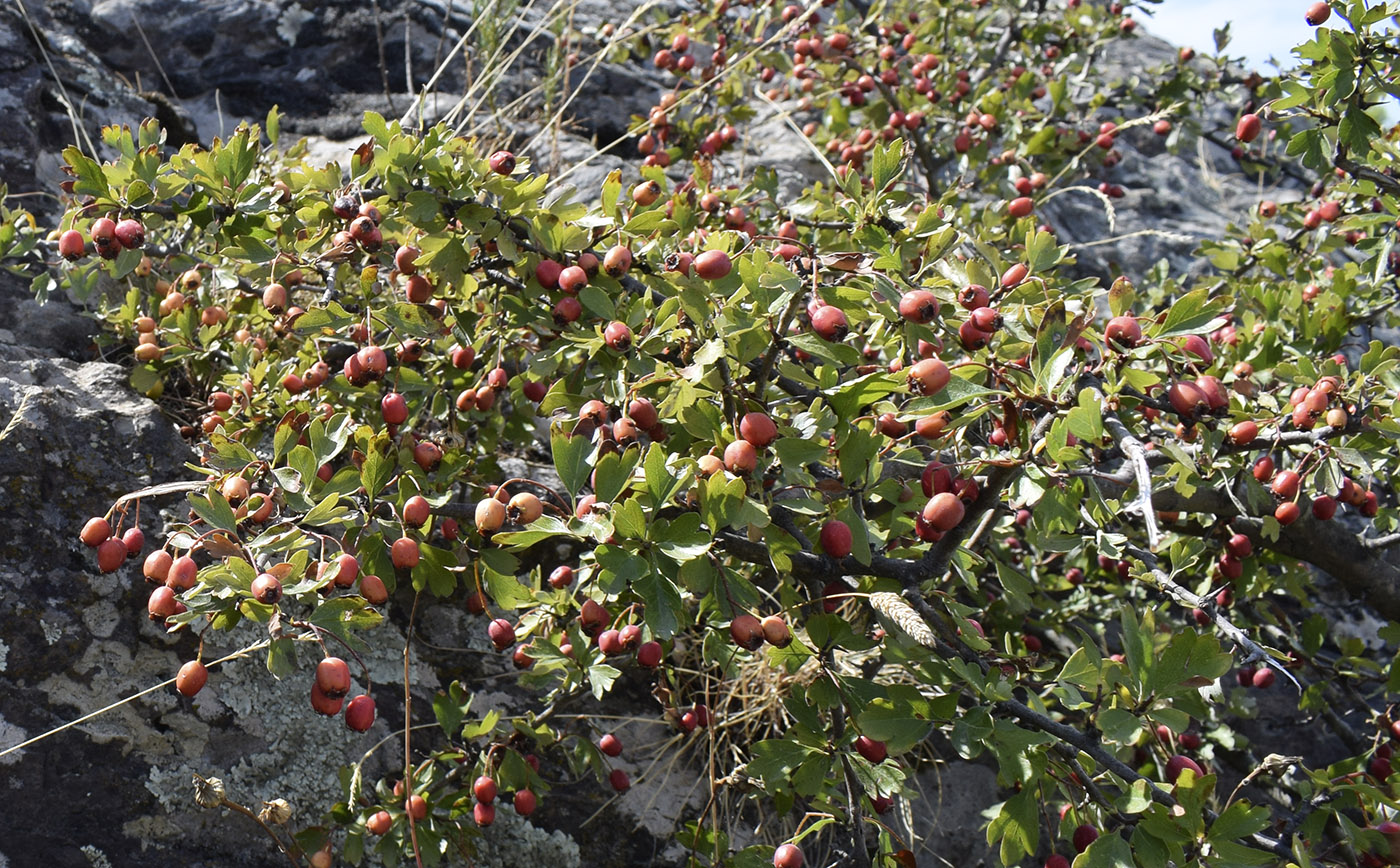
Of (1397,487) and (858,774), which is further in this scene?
(1397,487)

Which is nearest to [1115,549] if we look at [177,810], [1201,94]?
[177,810]

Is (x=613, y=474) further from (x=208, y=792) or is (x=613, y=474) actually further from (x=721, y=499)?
(x=208, y=792)

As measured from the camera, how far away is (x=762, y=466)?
146 centimetres

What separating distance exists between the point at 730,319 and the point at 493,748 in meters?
1.03

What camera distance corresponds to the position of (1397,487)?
2.17 m

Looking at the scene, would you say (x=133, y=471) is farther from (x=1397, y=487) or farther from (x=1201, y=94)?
(x=1201, y=94)

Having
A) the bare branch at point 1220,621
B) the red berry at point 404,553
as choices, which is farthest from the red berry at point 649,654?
the bare branch at point 1220,621

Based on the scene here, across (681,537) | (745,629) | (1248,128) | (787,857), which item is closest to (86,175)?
(681,537)

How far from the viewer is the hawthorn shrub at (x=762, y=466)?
1387mm

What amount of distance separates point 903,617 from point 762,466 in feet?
1.05

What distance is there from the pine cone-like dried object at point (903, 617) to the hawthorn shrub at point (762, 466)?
77mm

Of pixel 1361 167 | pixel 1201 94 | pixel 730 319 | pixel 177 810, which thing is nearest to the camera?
pixel 730 319

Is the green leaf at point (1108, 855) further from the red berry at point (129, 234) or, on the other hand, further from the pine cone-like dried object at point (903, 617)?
the red berry at point (129, 234)

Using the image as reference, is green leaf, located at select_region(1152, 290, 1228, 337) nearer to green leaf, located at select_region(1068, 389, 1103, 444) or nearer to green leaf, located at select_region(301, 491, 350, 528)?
green leaf, located at select_region(1068, 389, 1103, 444)
